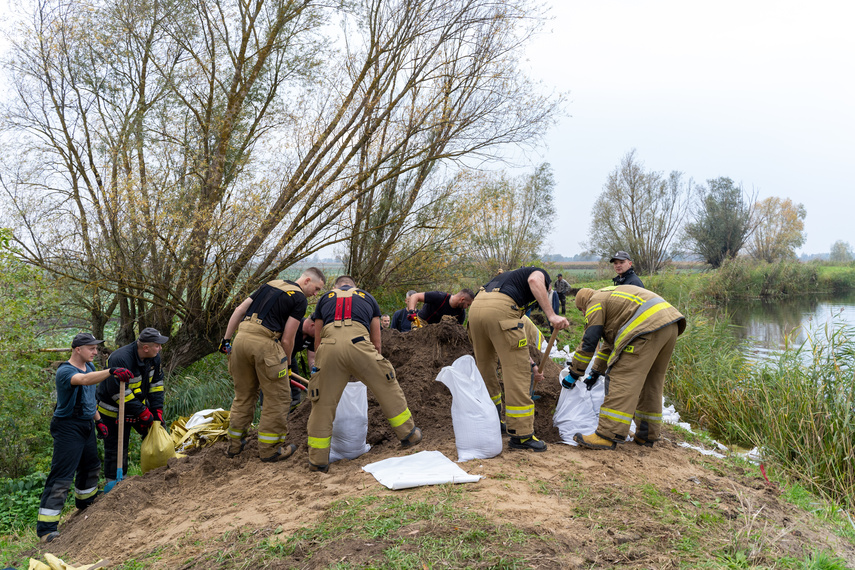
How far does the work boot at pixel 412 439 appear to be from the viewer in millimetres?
4543

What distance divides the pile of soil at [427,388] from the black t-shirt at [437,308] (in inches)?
18.5

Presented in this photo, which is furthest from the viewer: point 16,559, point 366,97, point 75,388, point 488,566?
point 366,97

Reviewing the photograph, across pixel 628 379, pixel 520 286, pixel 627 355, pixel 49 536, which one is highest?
pixel 520 286

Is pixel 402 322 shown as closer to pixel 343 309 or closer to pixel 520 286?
pixel 343 309

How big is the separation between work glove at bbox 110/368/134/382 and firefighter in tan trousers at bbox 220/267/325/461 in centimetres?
94

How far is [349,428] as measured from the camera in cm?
462

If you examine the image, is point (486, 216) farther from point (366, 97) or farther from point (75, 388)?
point (75, 388)

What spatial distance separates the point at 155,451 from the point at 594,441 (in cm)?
427

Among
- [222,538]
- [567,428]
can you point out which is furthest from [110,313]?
[567,428]

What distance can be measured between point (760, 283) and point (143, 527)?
29.6 metres

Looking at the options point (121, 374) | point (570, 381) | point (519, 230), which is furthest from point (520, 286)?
point (519, 230)

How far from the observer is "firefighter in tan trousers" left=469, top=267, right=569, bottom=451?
14.4ft

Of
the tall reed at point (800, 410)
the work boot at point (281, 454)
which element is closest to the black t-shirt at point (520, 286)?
the work boot at point (281, 454)

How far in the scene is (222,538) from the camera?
3162 millimetres
